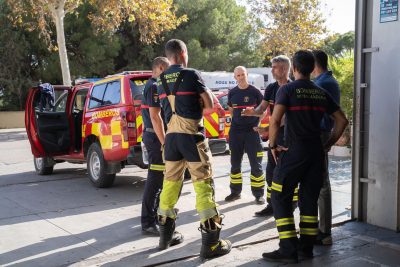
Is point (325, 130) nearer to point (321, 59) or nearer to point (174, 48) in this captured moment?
point (321, 59)

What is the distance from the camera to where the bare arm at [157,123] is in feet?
15.9

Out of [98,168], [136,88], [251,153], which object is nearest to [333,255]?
[251,153]

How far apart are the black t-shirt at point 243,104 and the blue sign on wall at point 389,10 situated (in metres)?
2.07

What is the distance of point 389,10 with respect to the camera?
16.1 feet

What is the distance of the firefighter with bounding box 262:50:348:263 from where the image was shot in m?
4.09

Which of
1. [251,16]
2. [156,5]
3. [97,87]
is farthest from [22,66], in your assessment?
[97,87]

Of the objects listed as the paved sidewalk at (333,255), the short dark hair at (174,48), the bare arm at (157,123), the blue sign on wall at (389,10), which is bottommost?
the paved sidewalk at (333,255)

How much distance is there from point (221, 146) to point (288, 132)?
367 centimetres

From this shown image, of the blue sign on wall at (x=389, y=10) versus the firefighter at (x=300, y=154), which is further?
the blue sign on wall at (x=389, y=10)

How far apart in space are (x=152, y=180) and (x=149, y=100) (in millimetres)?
883

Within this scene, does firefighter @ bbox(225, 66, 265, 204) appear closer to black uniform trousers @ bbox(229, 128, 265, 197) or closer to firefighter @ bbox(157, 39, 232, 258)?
black uniform trousers @ bbox(229, 128, 265, 197)

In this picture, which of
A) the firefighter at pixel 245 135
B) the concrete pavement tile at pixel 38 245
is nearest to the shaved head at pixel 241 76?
the firefighter at pixel 245 135

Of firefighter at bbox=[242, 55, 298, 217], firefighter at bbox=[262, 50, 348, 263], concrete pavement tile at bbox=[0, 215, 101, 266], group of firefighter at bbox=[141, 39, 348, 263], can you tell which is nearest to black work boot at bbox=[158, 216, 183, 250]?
group of firefighter at bbox=[141, 39, 348, 263]

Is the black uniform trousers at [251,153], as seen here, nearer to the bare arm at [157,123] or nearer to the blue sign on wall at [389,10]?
the bare arm at [157,123]
